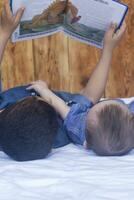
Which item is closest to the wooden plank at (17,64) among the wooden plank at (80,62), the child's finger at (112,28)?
the wooden plank at (80,62)

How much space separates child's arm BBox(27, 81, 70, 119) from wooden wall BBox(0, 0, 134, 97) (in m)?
0.47

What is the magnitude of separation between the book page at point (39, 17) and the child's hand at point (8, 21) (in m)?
0.02

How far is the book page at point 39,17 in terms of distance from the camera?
1.54 metres

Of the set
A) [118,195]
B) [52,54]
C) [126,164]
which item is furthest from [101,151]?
[52,54]

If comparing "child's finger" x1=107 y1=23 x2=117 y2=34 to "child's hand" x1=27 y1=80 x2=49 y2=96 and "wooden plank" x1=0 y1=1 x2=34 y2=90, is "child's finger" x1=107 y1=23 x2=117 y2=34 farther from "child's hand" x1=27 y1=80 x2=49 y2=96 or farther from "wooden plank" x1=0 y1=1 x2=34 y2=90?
"wooden plank" x1=0 y1=1 x2=34 y2=90

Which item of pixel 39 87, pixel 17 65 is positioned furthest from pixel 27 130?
pixel 17 65

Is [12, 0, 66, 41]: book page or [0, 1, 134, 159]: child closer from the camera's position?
[0, 1, 134, 159]: child

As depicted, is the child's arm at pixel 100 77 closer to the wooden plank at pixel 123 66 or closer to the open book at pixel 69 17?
the open book at pixel 69 17

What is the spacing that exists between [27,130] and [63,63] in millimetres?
881

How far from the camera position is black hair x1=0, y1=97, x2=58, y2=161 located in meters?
1.37

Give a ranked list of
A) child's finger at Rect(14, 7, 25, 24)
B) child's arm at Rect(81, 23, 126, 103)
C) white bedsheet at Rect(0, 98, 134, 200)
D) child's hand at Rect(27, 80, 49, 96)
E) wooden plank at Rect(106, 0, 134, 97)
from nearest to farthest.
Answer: white bedsheet at Rect(0, 98, 134, 200) → child's finger at Rect(14, 7, 25, 24) → child's hand at Rect(27, 80, 49, 96) → child's arm at Rect(81, 23, 126, 103) → wooden plank at Rect(106, 0, 134, 97)

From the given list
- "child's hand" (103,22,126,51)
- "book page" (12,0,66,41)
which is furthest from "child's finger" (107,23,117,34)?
"book page" (12,0,66,41)

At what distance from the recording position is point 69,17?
163 cm

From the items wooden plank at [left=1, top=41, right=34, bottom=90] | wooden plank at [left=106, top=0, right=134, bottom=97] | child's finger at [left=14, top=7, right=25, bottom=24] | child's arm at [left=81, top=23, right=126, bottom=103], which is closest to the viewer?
child's finger at [left=14, top=7, right=25, bottom=24]
